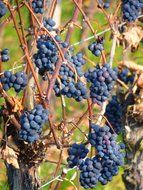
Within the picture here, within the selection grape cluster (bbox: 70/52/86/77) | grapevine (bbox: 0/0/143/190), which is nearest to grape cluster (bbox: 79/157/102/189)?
grapevine (bbox: 0/0/143/190)

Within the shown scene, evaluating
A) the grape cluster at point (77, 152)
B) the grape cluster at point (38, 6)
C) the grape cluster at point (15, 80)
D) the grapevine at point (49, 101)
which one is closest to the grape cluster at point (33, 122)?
the grapevine at point (49, 101)

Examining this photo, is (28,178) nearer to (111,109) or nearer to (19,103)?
(19,103)

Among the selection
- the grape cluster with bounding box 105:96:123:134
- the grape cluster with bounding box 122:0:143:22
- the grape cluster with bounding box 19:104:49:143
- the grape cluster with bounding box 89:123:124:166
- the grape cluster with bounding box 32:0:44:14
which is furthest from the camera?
the grape cluster with bounding box 105:96:123:134

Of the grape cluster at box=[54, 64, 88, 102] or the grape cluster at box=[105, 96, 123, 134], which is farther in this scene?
the grape cluster at box=[105, 96, 123, 134]

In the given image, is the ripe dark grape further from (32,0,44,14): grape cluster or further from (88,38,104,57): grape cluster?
(32,0,44,14): grape cluster

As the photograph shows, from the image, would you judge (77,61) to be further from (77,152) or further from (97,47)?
(77,152)

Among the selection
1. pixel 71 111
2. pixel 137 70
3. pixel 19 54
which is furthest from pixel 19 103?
pixel 19 54

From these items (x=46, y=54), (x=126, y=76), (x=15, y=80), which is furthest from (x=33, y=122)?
(x=126, y=76)
